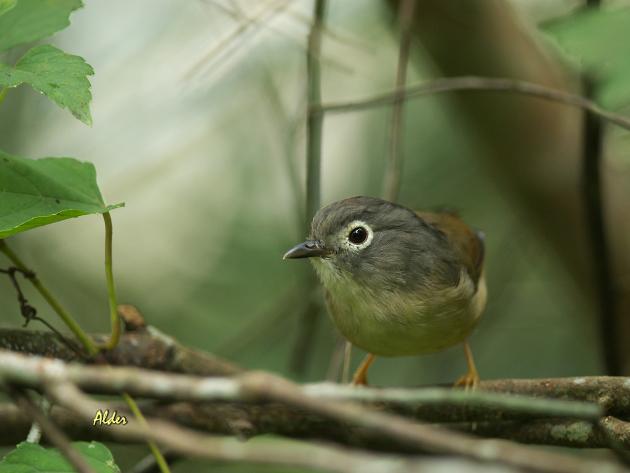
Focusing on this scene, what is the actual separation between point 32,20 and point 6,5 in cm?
11

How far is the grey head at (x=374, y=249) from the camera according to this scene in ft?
14.1

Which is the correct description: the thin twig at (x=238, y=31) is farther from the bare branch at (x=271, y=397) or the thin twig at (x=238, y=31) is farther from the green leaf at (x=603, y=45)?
the bare branch at (x=271, y=397)

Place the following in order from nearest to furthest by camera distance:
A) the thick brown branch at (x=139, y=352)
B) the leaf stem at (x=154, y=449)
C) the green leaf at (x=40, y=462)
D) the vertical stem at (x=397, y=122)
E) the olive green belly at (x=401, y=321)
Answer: the green leaf at (x=40, y=462) → the leaf stem at (x=154, y=449) → the thick brown branch at (x=139, y=352) → the olive green belly at (x=401, y=321) → the vertical stem at (x=397, y=122)

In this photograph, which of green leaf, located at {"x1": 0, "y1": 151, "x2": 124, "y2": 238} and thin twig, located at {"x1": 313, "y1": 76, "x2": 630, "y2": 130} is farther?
thin twig, located at {"x1": 313, "y1": 76, "x2": 630, "y2": 130}

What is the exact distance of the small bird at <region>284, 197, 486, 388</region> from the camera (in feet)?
13.7

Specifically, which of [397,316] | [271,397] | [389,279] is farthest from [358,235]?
[271,397]

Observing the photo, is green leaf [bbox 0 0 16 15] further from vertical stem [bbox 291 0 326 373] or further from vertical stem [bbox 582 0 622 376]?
vertical stem [bbox 582 0 622 376]

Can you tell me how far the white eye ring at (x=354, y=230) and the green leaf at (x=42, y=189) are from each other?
1.69m

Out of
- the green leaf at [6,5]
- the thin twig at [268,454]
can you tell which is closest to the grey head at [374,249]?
the green leaf at [6,5]

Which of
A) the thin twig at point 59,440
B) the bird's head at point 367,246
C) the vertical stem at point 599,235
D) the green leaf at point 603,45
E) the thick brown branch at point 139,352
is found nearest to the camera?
the thin twig at point 59,440

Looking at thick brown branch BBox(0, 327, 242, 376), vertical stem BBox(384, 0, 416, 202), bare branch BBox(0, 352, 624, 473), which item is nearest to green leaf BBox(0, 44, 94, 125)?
bare branch BBox(0, 352, 624, 473)

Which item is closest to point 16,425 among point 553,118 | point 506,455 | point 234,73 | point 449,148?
point 506,455

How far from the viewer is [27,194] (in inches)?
113

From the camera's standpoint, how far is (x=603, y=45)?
335cm
